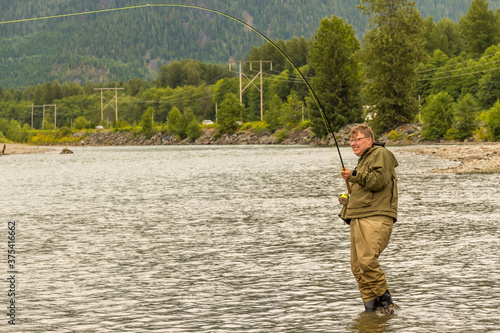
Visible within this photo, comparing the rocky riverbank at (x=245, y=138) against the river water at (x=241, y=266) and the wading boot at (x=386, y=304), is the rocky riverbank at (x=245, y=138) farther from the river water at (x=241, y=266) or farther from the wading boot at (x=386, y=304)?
the wading boot at (x=386, y=304)

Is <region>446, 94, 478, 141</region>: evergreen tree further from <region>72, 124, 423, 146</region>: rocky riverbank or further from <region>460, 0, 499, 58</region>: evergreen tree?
<region>460, 0, 499, 58</region>: evergreen tree

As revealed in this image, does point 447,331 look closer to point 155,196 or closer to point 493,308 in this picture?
point 493,308


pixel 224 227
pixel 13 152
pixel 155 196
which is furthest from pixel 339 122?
pixel 224 227

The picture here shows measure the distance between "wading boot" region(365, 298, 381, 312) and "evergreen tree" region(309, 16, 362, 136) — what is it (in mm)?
93711

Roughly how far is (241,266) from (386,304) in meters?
3.96

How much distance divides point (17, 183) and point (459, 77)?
92.4 m

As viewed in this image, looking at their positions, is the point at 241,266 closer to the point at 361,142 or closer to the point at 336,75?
the point at 361,142

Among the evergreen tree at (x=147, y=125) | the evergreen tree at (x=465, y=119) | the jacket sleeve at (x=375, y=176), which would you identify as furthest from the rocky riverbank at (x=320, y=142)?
the jacket sleeve at (x=375, y=176)

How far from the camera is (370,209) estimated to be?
8.41 m

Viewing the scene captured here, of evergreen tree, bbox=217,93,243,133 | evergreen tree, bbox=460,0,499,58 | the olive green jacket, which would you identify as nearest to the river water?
the olive green jacket

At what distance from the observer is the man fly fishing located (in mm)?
8250

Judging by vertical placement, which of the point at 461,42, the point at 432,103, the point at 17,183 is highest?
the point at 461,42

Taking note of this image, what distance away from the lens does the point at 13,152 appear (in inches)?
3893

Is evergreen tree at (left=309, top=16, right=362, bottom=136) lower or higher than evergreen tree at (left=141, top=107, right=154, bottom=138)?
higher
